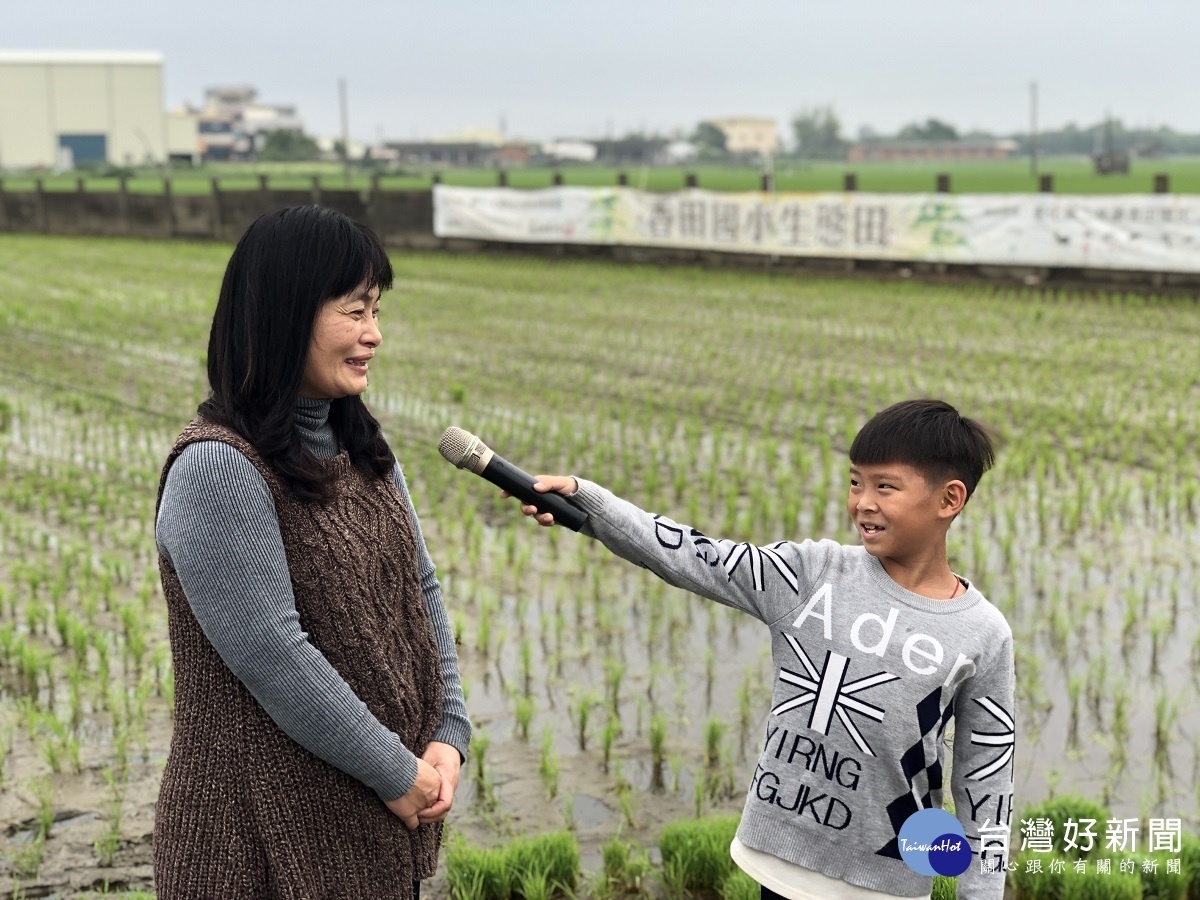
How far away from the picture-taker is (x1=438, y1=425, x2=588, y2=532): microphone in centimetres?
196

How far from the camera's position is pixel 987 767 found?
6.59ft

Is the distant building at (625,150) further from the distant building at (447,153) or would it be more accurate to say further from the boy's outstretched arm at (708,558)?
the boy's outstretched arm at (708,558)

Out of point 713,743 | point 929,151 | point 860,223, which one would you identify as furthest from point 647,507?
point 929,151

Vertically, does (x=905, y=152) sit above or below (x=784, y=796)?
above

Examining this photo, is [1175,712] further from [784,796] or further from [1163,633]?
[784,796]

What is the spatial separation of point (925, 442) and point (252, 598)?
0.99 meters

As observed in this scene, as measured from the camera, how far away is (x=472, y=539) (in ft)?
21.3

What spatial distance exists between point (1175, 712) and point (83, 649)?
3.62 metres

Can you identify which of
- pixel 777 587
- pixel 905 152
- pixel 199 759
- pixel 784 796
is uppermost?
pixel 905 152

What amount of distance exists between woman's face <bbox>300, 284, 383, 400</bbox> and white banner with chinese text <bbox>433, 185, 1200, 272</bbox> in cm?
1428

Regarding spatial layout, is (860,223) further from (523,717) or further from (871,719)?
(871,719)

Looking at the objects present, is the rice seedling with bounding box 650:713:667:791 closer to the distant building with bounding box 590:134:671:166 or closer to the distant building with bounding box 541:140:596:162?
the distant building with bounding box 590:134:671:166

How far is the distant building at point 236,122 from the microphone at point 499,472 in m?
78.4

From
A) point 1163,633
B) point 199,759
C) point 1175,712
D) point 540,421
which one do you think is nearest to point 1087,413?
point 540,421
